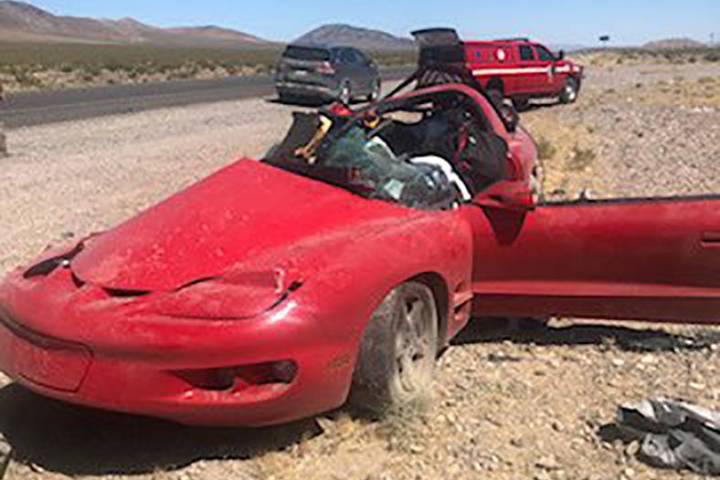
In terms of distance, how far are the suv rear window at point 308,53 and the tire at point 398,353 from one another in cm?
2256

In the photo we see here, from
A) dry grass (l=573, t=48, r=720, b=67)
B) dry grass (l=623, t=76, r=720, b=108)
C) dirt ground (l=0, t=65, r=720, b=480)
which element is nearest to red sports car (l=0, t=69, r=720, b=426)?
dirt ground (l=0, t=65, r=720, b=480)

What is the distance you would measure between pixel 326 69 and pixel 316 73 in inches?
12.2

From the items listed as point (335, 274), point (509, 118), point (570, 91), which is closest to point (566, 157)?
point (509, 118)

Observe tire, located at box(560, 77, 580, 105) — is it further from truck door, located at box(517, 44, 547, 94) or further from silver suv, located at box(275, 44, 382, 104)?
silver suv, located at box(275, 44, 382, 104)

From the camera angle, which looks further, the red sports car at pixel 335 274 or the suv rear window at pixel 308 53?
the suv rear window at pixel 308 53

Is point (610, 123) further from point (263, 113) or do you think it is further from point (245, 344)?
point (245, 344)

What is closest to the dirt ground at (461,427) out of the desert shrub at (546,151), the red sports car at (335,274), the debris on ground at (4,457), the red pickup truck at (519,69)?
the debris on ground at (4,457)

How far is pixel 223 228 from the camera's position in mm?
4383

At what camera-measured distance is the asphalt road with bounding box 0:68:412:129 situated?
72.9 feet

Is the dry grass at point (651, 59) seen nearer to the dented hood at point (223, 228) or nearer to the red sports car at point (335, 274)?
the red sports car at point (335, 274)

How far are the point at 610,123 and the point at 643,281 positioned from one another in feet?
47.4

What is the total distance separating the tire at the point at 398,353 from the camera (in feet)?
13.4

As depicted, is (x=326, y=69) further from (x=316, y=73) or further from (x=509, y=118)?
(x=509, y=118)

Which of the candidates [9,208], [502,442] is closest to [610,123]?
[9,208]
